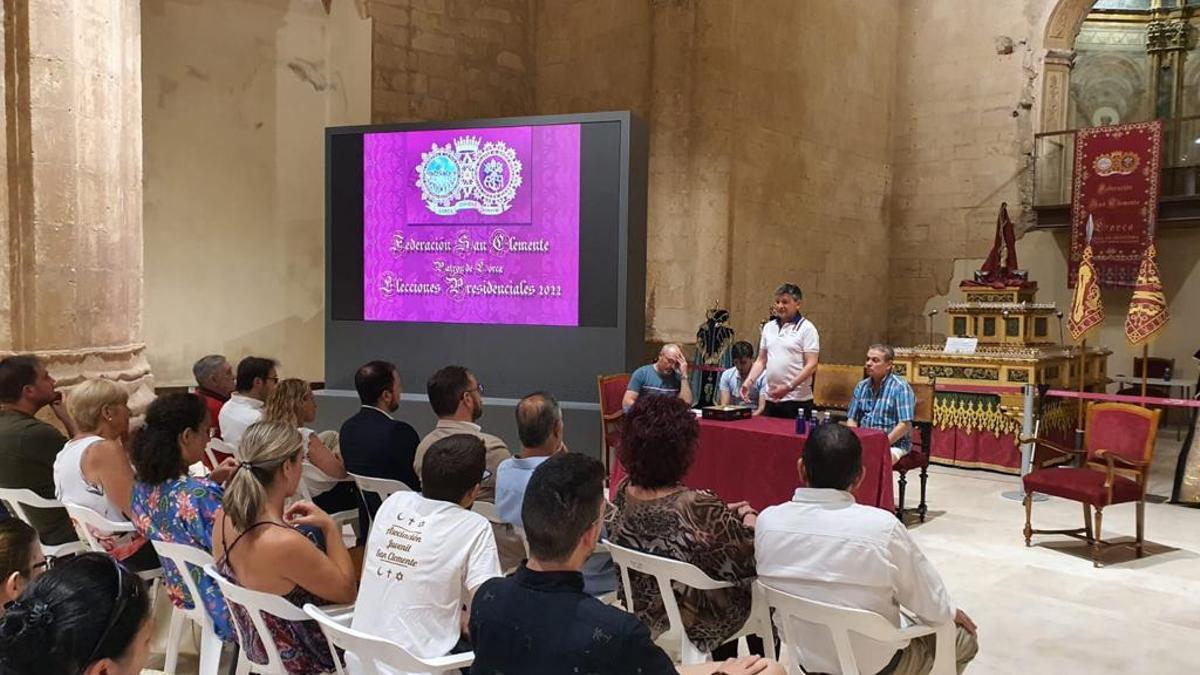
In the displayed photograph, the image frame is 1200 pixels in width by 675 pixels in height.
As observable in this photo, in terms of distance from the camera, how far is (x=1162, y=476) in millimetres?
7312

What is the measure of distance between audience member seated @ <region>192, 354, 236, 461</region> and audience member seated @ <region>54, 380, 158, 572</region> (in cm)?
128

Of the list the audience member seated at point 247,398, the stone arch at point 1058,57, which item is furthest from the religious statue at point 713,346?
the stone arch at point 1058,57

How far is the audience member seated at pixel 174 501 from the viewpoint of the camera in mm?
2609

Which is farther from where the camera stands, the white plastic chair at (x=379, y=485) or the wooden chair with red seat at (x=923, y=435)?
the wooden chair with red seat at (x=923, y=435)

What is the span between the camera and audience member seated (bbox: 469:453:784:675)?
5.01 feet

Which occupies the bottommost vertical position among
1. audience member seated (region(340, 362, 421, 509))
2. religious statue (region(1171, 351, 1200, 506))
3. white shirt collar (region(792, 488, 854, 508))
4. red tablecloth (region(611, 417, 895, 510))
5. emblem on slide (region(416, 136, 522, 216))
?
religious statue (region(1171, 351, 1200, 506))

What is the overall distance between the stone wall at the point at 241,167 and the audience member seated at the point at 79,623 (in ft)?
24.9

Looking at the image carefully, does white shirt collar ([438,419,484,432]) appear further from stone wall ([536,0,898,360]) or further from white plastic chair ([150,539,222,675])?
stone wall ([536,0,898,360])

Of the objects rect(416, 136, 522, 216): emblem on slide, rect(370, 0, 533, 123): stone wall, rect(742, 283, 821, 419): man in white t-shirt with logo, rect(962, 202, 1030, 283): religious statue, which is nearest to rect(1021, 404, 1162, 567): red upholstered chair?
rect(742, 283, 821, 419): man in white t-shirt with logo

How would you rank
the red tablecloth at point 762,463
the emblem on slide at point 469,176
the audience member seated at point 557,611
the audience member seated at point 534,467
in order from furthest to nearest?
the emblem on slide at point 469,176
the red tablecloth at point 762,463
the audience member seated at point 534,467
the audience member seated at point 557,611

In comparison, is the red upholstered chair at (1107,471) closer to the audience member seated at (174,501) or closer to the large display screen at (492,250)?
the large display screen at (492,250)

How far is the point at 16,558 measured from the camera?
5.22ft

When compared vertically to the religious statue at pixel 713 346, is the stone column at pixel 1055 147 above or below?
above

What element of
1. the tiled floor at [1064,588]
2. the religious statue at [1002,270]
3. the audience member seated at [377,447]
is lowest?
the tiled floor at [1064,588]
